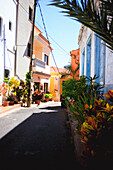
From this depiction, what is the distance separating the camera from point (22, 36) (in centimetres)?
1390

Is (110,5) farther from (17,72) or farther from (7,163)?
(17,72)

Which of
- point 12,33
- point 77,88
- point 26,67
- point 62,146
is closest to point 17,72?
point 26,67

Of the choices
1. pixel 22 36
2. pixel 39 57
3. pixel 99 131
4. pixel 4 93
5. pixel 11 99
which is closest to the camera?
pixel 99 131

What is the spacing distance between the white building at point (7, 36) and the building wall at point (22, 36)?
2.66 ft

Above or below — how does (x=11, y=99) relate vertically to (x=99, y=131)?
below

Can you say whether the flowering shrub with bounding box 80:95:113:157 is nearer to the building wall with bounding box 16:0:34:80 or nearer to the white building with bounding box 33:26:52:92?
the building wall with bounding box 16:0:34:80

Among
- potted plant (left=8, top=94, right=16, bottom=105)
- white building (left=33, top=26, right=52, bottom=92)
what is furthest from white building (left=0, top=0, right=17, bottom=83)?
white building (left=33, top=26, right=52, bottom=92)

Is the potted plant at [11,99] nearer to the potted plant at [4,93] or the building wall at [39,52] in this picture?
the potted plant at [4,93]

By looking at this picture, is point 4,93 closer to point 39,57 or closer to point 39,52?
point 39,57

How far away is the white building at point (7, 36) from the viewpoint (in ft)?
33.5

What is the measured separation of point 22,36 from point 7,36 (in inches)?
116

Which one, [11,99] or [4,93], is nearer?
[4,93]

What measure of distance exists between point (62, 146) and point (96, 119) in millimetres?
1821

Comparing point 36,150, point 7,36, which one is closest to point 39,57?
point 7,36
